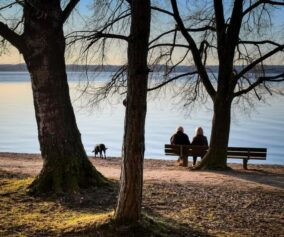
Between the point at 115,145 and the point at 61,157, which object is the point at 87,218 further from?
the point at 115,145

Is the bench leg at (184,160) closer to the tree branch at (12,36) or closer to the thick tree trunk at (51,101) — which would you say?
the thick tree trunk at (51,101)

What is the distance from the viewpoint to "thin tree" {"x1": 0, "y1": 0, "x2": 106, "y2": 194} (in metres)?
11.0

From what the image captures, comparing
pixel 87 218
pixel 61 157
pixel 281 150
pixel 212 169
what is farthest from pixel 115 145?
pixel 87 218

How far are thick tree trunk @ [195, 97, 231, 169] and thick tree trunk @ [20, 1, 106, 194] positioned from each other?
7.36m

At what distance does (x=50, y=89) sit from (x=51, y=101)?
0.25 meters

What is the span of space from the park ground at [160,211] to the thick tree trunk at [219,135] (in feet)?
14.8

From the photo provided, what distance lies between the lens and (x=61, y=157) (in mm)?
11156

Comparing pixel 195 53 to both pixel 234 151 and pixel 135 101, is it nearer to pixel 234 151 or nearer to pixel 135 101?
pixel 234 151

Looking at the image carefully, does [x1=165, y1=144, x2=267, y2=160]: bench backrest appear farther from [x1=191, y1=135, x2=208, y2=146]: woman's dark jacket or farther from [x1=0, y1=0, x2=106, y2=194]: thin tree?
[x1=0, y1=0, x2=106, y2=194]: thin tree

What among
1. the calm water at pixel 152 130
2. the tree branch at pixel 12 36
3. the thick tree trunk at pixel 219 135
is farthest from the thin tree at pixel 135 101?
the calm water at pixel 152 130

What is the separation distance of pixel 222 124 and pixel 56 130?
7.98m

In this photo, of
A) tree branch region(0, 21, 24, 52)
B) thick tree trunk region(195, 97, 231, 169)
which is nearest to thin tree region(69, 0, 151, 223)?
tree branch region(0, 21, 24, 52)

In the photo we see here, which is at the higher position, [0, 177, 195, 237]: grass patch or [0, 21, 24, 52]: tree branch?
[0, 21, 24, 52]: tree branch

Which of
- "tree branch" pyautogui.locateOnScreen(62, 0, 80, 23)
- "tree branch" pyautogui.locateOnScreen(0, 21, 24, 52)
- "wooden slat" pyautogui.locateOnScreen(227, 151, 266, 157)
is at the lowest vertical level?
"wooden slat" pyautogui.locateOnScreen(227, 151, 266, 157)
